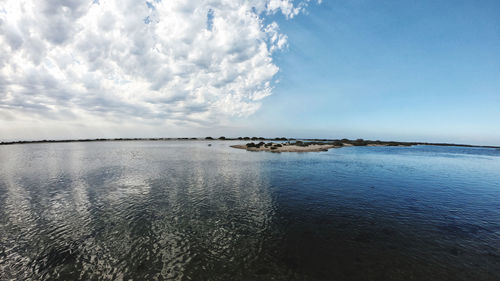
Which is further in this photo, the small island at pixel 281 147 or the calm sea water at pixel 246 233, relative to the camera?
the small island at pixel 281 147

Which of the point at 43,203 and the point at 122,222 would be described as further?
the point at 43,203

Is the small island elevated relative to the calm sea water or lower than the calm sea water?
elevated

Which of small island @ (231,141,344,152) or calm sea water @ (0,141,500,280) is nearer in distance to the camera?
calm sea water @ (0,141,500,280)

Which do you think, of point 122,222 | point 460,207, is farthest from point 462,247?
point 122,222

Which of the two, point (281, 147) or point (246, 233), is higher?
point (281, 147)

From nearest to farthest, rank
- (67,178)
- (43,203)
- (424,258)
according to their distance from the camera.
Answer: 1. (424,258)
2. (43,203)
3. (67,178)

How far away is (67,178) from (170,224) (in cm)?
2764

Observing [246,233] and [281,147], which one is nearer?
[246,233]

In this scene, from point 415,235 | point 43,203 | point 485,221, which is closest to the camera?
point 415,235

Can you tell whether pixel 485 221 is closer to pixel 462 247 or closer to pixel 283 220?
pixel 462 247

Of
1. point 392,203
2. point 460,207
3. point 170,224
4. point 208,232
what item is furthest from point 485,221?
point 170,224

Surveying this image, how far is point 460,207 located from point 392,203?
6553 millimetres

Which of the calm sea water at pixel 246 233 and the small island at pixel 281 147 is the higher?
the small island at pixel 281 147

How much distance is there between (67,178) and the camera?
98.8 feet
